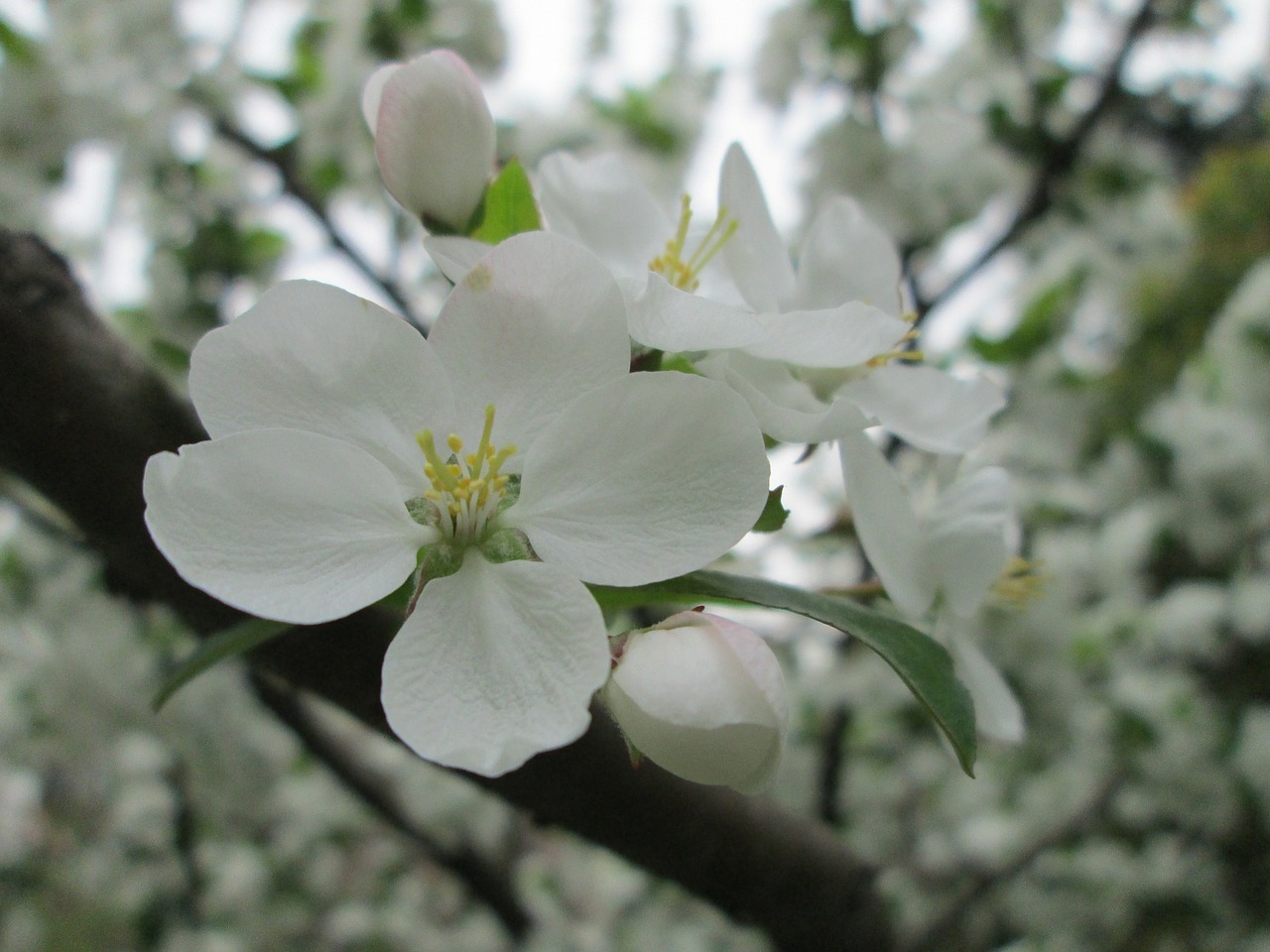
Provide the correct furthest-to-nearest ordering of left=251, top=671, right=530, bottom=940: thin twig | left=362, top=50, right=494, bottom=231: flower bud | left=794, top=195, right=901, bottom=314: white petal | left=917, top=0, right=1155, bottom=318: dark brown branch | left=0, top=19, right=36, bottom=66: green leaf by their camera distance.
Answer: left=917, top=0, right=1155, bottom=318: dark brown branch → left=0, top=19, right=36, bottom=66: green leaf → left=251, top=671, right=530, bottom=940: thin twig → left=794, top=195, right=901, bottom=314: white petal → left=362, top=50, right=494, bottom=231: flower bud

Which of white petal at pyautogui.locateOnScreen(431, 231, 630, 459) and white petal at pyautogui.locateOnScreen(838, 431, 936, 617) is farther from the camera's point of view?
white petal at pyautogui.locateOnScreen(838, 431, 936, 617)

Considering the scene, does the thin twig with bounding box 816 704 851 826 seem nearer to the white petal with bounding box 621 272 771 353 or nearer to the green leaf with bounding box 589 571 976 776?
the green leaf with bounding box 589 571 976 776

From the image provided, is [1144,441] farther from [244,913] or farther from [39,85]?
[244,913]

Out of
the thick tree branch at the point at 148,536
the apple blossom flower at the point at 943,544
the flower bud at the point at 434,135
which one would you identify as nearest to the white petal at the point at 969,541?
the apple blossom flower at the point at 943,544

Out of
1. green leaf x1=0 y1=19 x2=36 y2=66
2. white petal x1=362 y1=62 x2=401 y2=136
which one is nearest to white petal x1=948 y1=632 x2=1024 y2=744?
white petal x1=362 y1=62 x2=401 y2=136

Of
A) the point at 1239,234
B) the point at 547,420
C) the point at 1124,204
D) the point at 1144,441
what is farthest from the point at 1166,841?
the point at 1239,234
